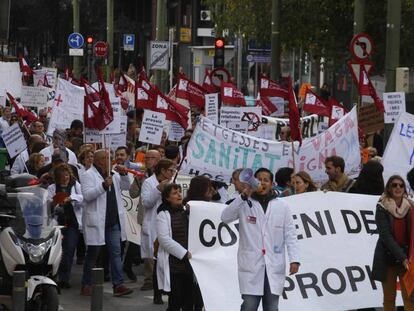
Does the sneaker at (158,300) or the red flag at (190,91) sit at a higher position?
the red flag at (190,91)

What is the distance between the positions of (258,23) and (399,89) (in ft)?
52.8

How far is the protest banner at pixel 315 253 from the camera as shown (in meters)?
12.0

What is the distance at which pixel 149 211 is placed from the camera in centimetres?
1430

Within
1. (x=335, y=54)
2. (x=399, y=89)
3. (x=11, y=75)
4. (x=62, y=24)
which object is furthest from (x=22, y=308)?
(x=62, y=24)

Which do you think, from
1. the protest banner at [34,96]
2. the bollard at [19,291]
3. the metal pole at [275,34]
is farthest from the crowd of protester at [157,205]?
the metal pole at [275,34]

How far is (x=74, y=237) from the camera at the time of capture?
15438 millimetres

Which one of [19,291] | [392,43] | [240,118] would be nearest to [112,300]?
[19,291]

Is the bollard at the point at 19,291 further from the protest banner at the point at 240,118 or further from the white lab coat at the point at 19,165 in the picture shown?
the protest banner at the point at 240,118

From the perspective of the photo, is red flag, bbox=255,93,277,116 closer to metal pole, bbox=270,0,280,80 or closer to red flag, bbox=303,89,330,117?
red flag, bbox=303,89,330,117

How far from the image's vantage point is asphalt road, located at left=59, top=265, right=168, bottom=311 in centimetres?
1368

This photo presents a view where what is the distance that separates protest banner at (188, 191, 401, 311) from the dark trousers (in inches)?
8.2

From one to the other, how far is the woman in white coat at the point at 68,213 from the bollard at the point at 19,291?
4.09 meters

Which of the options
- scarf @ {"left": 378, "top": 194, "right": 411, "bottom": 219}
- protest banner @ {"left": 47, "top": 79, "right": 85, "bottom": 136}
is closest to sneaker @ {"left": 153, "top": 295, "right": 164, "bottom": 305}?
scarf @ {"left": 378, "top": 194, "right": 411, "bottom": 219}

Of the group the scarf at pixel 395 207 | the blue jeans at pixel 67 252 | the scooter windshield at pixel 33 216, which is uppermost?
the scarf at pixel 395 207
